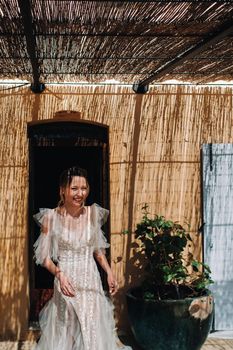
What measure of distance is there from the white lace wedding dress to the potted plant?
1.11 m

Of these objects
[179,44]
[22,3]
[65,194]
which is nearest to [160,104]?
[179,44]

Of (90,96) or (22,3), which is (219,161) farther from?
(22,3)

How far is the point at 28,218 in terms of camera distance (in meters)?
6.66

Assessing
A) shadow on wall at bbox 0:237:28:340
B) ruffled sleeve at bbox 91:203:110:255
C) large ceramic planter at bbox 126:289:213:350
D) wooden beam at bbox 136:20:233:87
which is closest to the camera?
wooden beam at bbox 136:20:233:87

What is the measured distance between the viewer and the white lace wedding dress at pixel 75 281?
468 cm

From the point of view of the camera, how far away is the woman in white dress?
4.64m

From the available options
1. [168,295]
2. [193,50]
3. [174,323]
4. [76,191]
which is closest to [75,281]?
[76,191]

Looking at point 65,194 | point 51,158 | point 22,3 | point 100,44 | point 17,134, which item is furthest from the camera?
point 51,158

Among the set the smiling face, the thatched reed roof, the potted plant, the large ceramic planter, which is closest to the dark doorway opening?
the thatched reed roof

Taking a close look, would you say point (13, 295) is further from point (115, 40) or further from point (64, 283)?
point (115, 40)

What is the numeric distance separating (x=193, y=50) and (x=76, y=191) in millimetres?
1565

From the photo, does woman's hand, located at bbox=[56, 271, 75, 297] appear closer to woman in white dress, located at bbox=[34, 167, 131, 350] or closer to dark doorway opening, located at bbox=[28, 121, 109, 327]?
woman in white dress, located at bbox=[34, 167, 131, 350]

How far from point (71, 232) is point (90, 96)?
94.3 inches

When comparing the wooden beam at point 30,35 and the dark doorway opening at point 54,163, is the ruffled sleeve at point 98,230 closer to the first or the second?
the wooden beam at point 30,35
